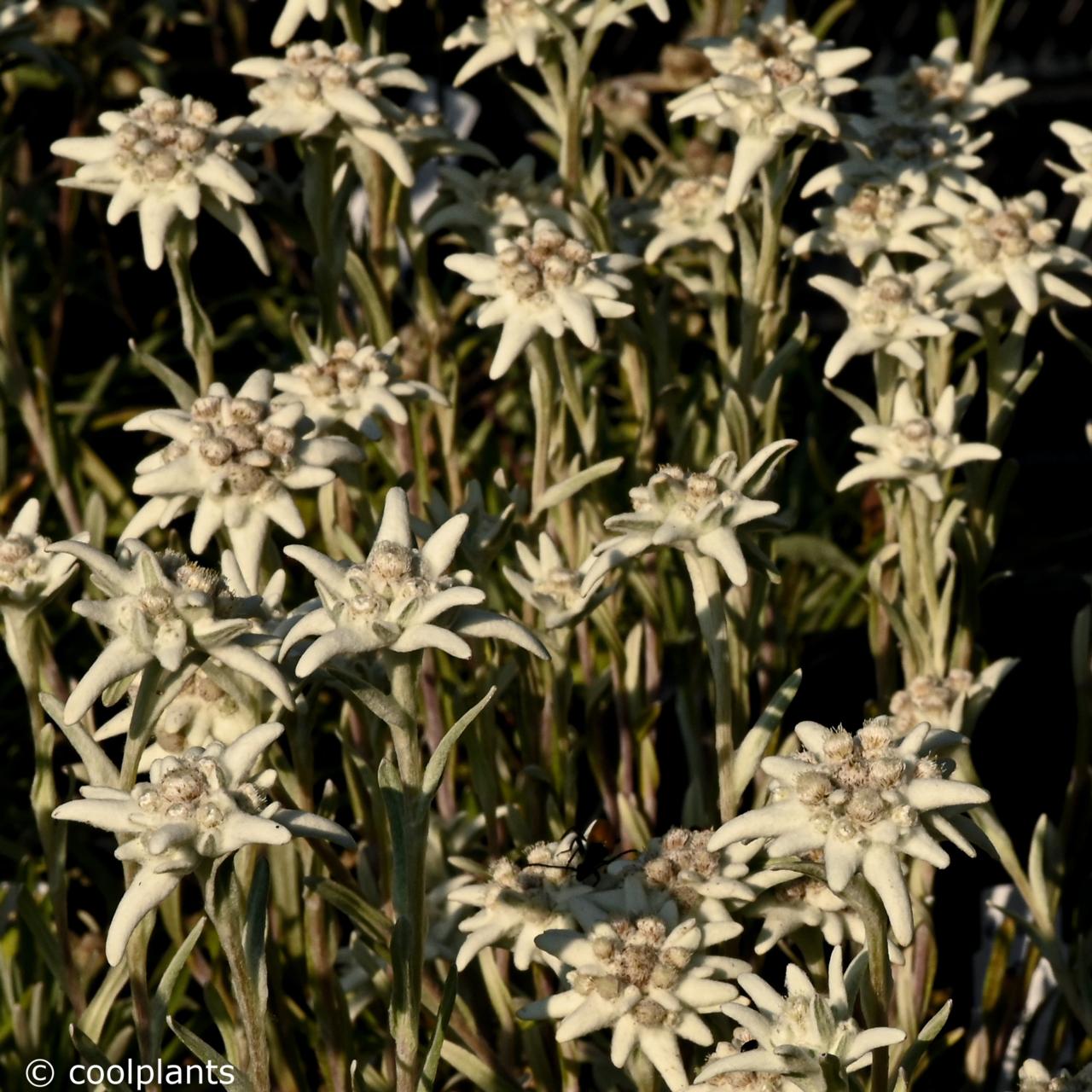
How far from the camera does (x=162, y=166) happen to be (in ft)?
8.53

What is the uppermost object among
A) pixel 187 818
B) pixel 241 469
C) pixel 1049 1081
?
pixel 241 469

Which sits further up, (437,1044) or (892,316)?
(892,316)

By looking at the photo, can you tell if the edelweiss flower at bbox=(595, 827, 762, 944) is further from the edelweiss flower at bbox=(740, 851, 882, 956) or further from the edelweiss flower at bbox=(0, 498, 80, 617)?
the edelweiss flower at bbox=(0, 498, 80, 617)

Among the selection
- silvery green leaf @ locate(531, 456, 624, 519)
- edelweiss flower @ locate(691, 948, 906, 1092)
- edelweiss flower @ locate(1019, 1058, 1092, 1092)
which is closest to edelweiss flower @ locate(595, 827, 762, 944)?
edelweiss flower @ locate(691, 948, 906, 1092)

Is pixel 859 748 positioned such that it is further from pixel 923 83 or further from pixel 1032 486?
pixel 1032 486

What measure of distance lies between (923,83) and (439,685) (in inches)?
65.8

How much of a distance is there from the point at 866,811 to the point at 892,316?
1.28 m

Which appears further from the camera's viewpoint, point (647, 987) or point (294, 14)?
point (294, 14)

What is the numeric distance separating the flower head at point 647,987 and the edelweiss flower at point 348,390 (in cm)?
95

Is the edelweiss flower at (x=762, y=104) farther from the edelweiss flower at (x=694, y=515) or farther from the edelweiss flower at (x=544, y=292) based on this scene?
the edelweiss flower at (x=694, y=515)

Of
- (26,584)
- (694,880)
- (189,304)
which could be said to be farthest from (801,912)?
(189,304)

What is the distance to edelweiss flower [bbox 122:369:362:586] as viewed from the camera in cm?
225

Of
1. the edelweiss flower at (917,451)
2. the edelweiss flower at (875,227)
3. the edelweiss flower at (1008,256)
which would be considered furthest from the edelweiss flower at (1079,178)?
the edelweiss flower at (917,451)

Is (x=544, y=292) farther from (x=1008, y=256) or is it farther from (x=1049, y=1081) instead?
(x=1049, y=1081)
